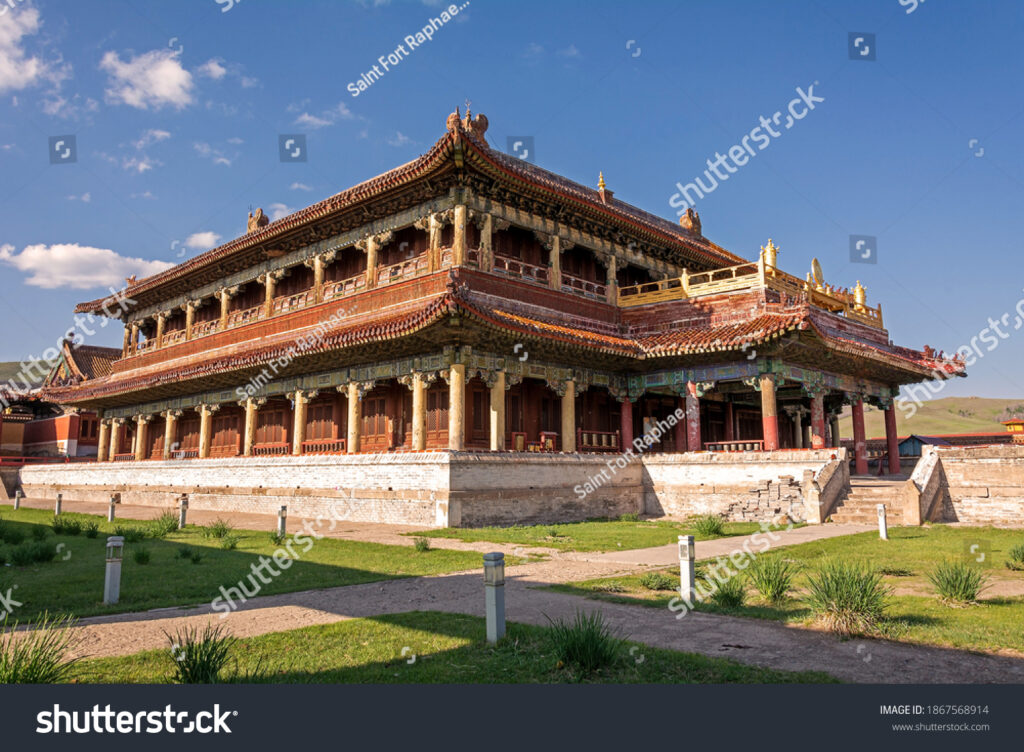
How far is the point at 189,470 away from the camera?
28.0 metres

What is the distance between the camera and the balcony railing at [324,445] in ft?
80.5

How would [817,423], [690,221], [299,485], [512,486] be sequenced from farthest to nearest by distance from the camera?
[690,221], [817,423], [299,485], [512,486]

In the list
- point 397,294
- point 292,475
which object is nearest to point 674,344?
point 397,294

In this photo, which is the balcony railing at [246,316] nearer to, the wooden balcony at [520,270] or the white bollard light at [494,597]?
the wooden balcony at [520,270]

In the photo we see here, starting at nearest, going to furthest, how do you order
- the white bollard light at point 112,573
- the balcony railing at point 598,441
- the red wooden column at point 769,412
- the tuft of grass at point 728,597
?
the tuft of grass at point 728,597 → the white bollard light at point 112,573 → the red wooden column at point 769,412 → the balcony railing at point 598,441

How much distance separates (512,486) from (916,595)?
11621 mm

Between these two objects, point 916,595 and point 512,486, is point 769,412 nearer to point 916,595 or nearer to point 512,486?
point 512,486

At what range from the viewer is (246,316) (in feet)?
101

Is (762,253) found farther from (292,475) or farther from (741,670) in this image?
(741,670)

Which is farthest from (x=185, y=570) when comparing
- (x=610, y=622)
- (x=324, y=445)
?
(x=324, y=445)

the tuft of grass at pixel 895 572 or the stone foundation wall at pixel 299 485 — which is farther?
the stone foundation wall at pixel 299 485

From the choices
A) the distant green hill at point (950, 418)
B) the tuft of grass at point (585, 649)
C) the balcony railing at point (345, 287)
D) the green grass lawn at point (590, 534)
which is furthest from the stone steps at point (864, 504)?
the distant green hill at point (950, 418)

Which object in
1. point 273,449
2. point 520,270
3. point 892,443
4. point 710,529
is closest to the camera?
point 710,529

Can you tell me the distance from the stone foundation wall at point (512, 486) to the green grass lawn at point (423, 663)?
10812 millimetres
